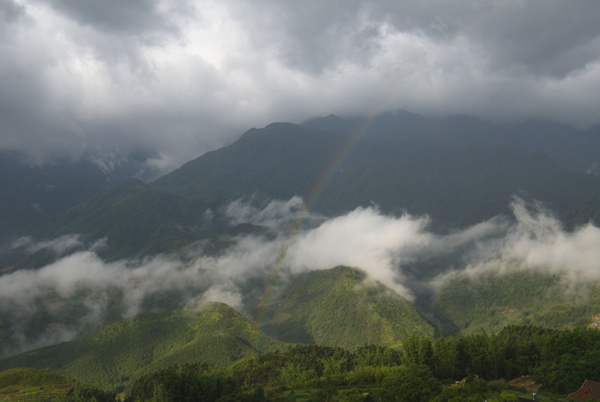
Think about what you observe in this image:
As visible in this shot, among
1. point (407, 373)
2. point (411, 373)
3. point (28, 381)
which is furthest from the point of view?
point (28, 381)

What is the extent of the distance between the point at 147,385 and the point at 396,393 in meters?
86.7

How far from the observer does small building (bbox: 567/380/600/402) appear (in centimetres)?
7188

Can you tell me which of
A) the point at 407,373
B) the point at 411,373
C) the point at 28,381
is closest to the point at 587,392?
the point at 411,373

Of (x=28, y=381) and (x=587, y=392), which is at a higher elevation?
(x=28, y=381)

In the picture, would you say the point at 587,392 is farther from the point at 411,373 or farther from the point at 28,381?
the point at 28,381

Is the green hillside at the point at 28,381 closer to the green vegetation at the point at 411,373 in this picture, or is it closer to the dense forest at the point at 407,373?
the dense forest at the point at 407,373

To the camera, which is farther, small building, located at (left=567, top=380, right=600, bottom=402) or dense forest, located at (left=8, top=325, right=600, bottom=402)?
dense forest, located at (left=8, top=325, right=600, bottom=402)

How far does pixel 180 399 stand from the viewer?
80.4m

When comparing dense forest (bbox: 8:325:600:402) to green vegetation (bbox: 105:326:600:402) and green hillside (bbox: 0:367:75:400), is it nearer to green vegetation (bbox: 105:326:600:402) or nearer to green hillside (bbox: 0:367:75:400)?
green vegetation (bbox: 105:326:600:402)

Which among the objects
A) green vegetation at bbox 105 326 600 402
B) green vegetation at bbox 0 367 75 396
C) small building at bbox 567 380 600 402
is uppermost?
green vegetation at bbox 0 367 75 396

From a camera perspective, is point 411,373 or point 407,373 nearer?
point 411,373

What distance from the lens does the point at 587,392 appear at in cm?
7269

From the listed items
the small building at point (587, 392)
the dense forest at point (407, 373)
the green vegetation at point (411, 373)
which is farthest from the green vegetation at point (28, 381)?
the small building at point (587, 392)

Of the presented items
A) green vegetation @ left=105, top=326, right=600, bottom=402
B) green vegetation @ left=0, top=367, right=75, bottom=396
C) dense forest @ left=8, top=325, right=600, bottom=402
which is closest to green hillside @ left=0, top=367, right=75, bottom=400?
green vegetation @ left=0, top=367, right=75, bottom=396
